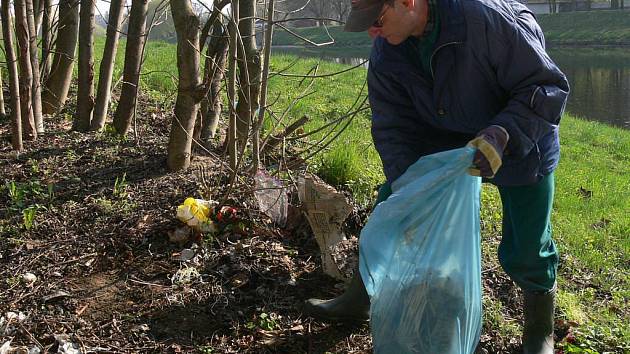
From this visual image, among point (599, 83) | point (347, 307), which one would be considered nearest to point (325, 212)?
point (347, 307)

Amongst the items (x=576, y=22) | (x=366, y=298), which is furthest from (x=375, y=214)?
(x=576, y=22)

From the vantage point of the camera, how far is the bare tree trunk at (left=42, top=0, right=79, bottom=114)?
515 centimetres

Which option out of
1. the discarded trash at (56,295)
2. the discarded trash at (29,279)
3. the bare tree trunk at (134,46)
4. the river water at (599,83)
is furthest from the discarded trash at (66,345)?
the river water at (599,83)

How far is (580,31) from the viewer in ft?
104

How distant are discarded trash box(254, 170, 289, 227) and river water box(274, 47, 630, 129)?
18.8 ft

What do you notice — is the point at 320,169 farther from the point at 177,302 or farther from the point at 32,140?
the point at 32,140

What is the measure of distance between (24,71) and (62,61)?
40.7 inches

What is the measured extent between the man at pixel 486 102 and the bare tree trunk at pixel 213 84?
5.38ft

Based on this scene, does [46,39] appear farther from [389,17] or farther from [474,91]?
[474,91]

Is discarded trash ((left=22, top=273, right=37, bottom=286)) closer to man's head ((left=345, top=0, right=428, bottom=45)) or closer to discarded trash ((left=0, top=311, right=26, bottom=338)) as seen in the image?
discarded trash ((left=0, top=311, right=26, bottom=338))

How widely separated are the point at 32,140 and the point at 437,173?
10.6 feet

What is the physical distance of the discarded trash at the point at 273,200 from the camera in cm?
344

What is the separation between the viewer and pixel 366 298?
280 cm

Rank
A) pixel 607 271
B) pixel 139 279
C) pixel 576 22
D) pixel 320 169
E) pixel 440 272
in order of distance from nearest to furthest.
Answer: pixel 440 272 → pixel 139 279 → pixel 607 271 → pixel 320 169 → pixel 576 22
